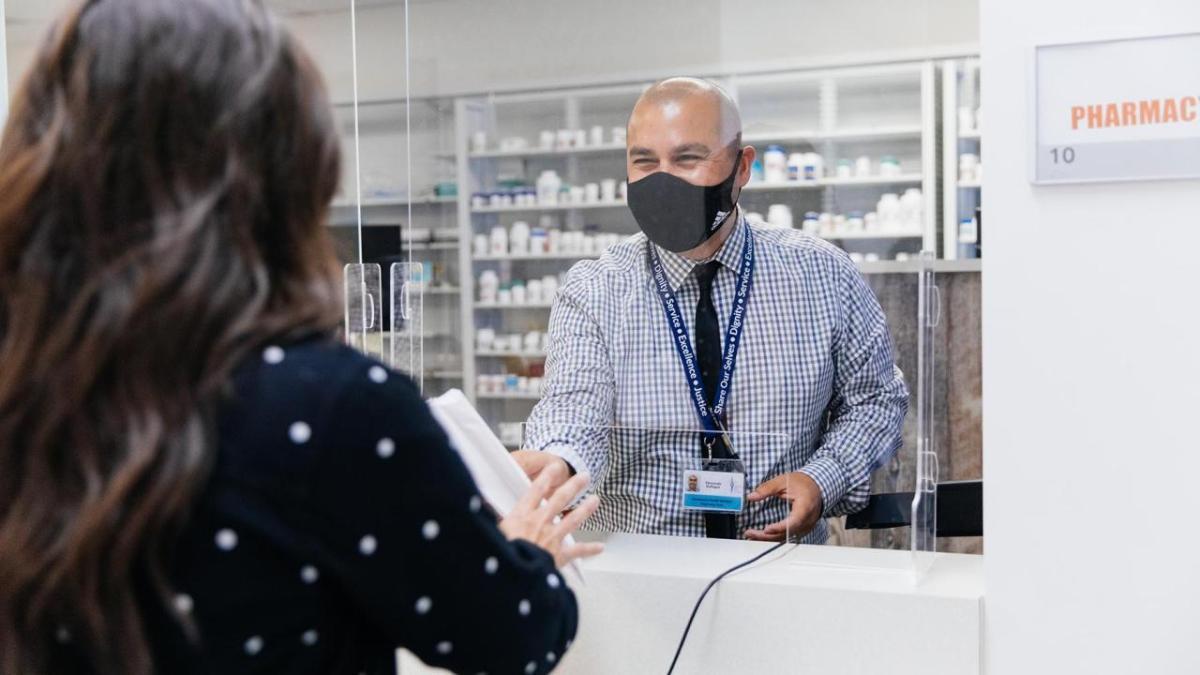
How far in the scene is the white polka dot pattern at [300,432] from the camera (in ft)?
3.08

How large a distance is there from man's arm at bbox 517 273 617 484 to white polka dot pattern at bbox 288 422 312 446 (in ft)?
4.34

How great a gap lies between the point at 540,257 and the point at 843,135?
68 centimetres

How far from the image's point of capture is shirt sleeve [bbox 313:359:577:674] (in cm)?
96

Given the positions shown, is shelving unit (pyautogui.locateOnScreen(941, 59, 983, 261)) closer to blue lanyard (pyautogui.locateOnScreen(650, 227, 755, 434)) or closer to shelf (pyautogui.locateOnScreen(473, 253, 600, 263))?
blue lanyard (pyautogui.locateOnScreen(650, 227, 755, 434))

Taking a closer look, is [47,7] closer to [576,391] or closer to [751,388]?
[576,391]

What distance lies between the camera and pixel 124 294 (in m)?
0.92

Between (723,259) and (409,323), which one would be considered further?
(409,323)

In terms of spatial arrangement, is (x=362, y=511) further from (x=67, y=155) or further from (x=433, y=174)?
(x=433, y=174)

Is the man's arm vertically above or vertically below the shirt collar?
below

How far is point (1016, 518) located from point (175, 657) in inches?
52.3

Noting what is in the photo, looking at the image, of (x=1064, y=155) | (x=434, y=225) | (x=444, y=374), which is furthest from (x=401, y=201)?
(x=1064, y=155)

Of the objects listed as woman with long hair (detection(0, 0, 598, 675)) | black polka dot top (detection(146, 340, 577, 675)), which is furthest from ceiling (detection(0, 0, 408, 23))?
black polka dot top (detection(146, 340, 577, 675))

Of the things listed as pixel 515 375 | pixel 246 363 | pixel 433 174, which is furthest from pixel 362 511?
pixel 433 174

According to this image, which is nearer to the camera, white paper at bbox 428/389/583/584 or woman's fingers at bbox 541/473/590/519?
woman's fingers at bbox 541/473/590/519
